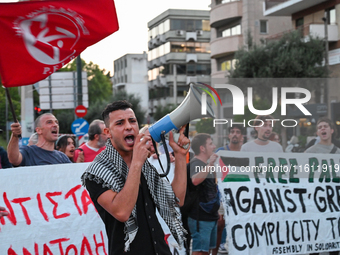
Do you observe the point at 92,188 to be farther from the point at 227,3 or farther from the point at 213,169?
the point at 227,3

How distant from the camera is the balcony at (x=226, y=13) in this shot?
34.6 m

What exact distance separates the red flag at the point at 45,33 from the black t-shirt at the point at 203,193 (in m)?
2.03

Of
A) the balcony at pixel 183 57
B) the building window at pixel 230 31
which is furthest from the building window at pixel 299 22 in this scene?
the balcony at pixel 183 57

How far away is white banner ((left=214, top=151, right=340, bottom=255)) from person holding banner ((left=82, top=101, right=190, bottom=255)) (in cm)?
270

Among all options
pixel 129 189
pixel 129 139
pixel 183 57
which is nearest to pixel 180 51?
pixel 183 57

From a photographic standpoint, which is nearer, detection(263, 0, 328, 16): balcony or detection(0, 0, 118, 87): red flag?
detection(0, 0, 118, 87): red flag

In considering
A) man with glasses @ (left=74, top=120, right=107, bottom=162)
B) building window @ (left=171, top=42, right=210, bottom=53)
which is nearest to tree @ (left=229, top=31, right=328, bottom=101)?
man with glasses @ (left=74, top=120, right=107, bottom=162)

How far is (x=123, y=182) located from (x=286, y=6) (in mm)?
27303

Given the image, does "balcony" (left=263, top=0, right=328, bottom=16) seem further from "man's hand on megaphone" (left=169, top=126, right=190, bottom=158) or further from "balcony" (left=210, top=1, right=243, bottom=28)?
"man's hand on megaphone" (left=169, top=126, right=190, bottom=158)

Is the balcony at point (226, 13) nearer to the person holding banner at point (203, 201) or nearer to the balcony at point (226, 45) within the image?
the balcony at point (226, 45)

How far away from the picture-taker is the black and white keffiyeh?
8.89 ft

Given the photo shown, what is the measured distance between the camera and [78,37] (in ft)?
13.2

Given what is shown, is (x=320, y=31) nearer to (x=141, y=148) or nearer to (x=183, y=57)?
(x=141, y=148)

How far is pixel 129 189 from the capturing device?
8.59 ft
